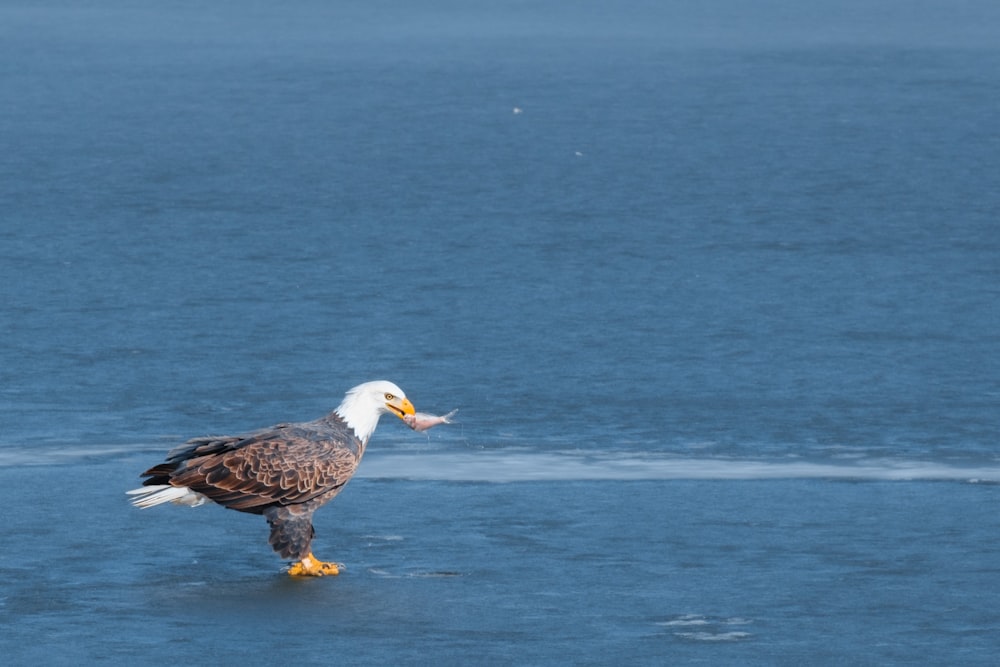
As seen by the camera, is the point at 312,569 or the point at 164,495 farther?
the point at 164,495

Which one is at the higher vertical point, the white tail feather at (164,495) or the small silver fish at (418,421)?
the small silver fish at (418,421)

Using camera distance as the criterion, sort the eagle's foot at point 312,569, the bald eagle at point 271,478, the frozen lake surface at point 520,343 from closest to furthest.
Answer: the frozen lake surface at point 520,343 < the eagle's foot at point 312,569 < the bald eagle at point 271,478

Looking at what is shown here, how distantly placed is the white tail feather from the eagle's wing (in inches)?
1.6

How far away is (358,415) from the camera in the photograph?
8414mm

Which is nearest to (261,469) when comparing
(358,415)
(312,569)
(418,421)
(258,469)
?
(258,469)

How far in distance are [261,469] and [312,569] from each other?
437mm

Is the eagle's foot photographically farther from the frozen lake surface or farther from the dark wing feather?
the dark wing feather

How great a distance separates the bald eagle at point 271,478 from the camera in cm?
800

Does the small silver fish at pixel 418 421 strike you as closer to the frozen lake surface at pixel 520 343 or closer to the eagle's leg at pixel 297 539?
the frozen lake surface at pixel 520 343

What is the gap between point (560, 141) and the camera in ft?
63.0

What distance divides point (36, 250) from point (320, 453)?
703 centimetres

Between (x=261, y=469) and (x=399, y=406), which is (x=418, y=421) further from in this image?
(x=261, y=469)

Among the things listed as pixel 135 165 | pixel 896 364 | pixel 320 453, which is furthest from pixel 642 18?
pixel 320 453

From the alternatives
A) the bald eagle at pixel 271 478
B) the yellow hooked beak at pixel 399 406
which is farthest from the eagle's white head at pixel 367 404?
the bald eagle at pixel 271 478
